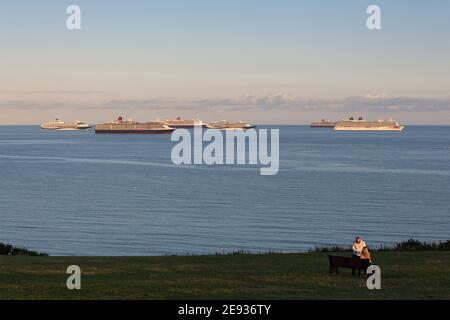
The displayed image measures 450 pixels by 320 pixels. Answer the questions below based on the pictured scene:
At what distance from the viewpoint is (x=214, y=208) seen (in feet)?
210

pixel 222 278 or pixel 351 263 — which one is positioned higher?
pixel 351 263

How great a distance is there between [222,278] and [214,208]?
44.5m

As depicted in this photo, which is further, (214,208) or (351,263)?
(214,208)

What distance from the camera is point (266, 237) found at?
154 feet

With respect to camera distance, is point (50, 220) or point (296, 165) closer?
point (50, 220)

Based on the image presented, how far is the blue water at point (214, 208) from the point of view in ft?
151
